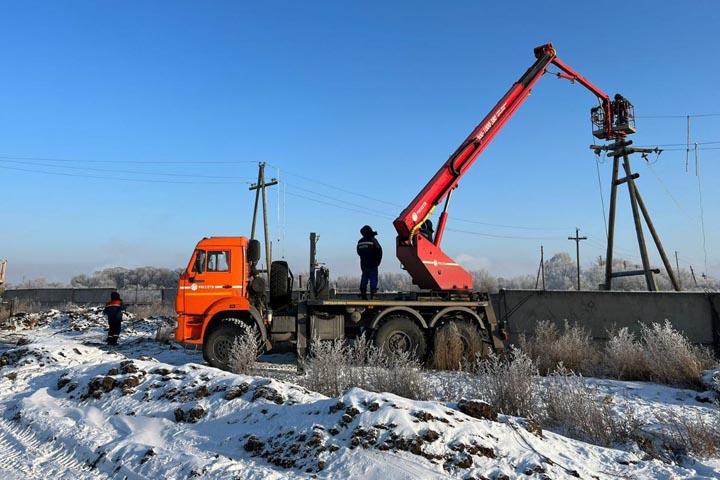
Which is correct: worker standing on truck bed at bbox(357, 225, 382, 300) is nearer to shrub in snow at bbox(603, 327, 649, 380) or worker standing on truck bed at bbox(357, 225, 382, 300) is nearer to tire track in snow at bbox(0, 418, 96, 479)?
shrub in snow at bbox(603, 327, 649, 380)

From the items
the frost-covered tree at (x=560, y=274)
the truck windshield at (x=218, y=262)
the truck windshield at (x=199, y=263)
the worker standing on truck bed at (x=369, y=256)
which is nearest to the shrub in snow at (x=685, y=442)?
the worker standing on truck bed at (x=369, y=256)

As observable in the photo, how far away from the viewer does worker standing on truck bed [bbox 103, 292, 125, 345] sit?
14344 millimetres

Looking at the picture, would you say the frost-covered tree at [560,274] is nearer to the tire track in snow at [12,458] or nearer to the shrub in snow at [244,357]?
the shrub in snow at [244,357]

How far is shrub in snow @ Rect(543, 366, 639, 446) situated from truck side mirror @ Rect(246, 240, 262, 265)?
23.4 feet

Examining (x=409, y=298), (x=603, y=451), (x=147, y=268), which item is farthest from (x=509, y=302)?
(x=147, y=268)

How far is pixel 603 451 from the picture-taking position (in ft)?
15.0

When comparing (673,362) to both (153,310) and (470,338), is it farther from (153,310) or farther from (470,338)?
(153,310)

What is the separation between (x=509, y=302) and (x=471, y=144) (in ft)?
15.6

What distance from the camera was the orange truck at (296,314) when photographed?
1069cm

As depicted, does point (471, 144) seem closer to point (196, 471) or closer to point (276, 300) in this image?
point (276, 300)

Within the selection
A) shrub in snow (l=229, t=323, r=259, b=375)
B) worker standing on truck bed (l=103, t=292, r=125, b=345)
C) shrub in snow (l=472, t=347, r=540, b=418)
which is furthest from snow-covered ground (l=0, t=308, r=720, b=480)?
worker standing on truck bed (l=103, t=292, r=125, b=345)

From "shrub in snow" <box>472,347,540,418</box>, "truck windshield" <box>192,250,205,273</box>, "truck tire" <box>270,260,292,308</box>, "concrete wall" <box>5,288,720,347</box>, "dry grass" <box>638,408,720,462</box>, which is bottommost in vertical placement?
"dry grass" <box>638,408,720,462</box>

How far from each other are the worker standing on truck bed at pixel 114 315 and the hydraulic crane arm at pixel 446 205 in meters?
8.37

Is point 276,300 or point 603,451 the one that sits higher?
point 276,300
